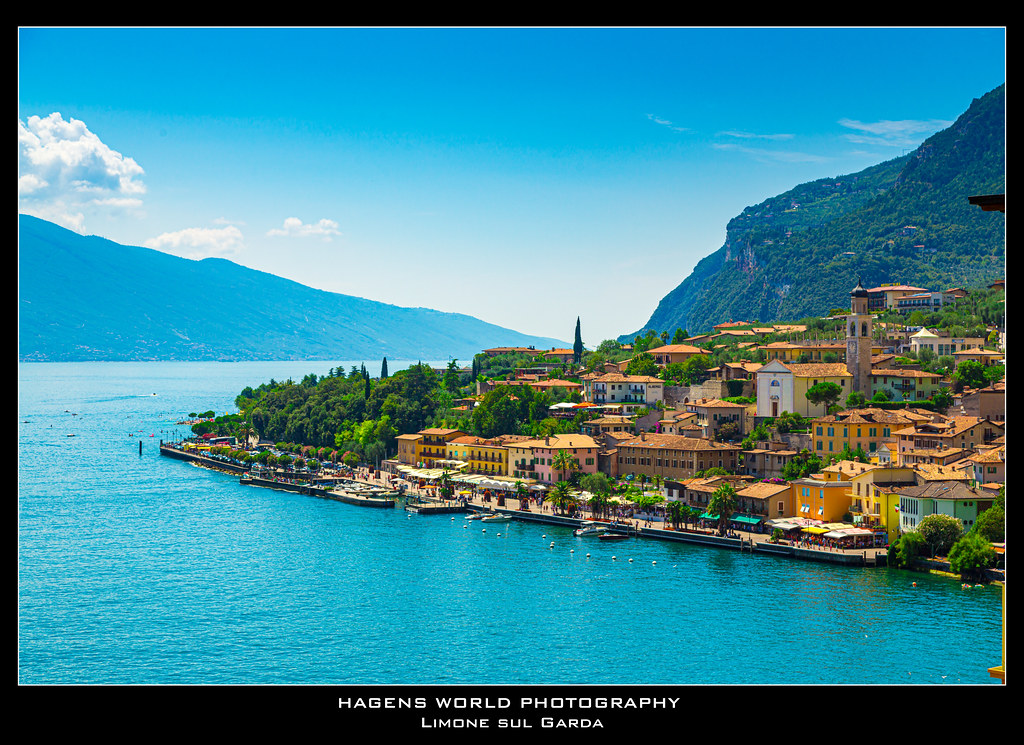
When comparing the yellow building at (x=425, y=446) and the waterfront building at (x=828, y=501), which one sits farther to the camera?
the yellow building at (x=425, y=446)

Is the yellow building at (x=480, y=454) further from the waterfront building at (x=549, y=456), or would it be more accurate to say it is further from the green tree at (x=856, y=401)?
the green tree at (x=856, y=401)

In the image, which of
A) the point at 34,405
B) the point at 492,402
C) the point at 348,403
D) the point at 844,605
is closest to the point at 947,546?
the point at 844,605

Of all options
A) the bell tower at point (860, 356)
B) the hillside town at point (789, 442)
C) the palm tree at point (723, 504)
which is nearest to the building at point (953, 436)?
the hillside town at point (789, 442)

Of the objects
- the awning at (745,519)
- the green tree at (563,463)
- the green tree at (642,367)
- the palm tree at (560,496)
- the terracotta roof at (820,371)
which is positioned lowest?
the awning at (745,519)

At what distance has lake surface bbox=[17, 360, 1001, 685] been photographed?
16625mm

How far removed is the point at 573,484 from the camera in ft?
115

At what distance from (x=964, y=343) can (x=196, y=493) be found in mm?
30247

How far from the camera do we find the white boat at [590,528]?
28.6 m

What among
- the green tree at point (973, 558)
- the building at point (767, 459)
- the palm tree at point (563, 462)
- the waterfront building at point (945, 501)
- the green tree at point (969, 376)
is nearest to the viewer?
the green tree at point (973, 558)

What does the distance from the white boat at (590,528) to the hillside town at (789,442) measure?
168 centimetres

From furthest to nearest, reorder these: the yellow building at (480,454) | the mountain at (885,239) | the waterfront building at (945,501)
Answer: the mountain at (885,239)
the yellow building at (480,454)
the waterfront building at (945,501)
